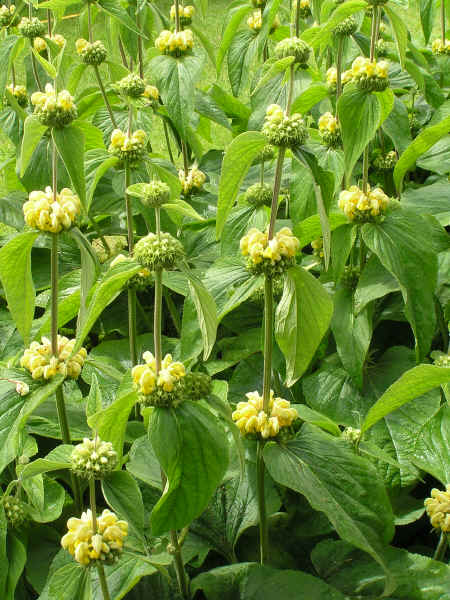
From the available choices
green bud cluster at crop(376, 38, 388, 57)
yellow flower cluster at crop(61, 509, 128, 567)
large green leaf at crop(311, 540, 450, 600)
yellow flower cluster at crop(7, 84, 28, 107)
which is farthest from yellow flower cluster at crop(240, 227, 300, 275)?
yellow flower cluster at crop(7, 84, 28, 107)

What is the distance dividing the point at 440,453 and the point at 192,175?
1.26m

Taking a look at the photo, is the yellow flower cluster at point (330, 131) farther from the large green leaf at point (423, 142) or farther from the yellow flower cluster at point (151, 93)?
the yellow flower cluster at point (151, 93)

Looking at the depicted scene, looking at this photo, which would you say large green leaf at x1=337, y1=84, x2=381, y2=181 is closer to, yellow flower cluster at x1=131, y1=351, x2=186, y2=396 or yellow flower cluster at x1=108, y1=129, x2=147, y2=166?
yellow flower cluster at x1=108, y1=129, x2=147, y2=166

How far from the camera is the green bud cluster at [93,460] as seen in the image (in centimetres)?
120

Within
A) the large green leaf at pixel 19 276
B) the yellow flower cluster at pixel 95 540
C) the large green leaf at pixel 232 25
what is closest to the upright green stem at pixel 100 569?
the yellow flower cluster at pixel 95 540

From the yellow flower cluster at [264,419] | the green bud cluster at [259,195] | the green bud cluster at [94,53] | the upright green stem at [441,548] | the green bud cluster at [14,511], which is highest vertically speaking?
the green bud cluster at [94,53]

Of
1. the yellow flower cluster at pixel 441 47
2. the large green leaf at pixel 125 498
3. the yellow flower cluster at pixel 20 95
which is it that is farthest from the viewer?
the yellow flower cluster at pixel 441 47

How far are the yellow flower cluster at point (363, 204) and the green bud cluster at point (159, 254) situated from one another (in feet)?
2.35

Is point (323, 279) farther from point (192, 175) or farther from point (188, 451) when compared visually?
point (188, 451)

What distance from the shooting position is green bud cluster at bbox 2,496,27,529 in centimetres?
144

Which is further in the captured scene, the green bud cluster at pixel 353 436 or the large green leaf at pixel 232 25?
the large green leaf at pixel 232 25

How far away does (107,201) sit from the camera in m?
2.22

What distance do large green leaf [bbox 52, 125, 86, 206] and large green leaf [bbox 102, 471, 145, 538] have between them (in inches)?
20.8

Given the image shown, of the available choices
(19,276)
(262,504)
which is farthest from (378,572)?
(19,276)
